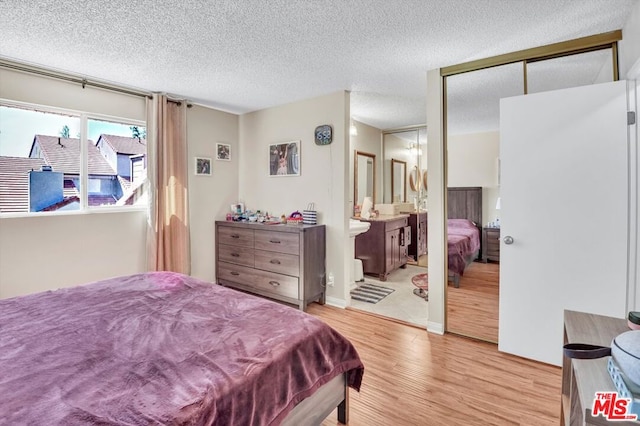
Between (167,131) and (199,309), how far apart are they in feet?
8.61

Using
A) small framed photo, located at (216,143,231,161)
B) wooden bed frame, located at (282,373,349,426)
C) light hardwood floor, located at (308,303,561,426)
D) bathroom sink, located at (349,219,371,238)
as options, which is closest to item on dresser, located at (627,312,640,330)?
light hardwood floor, located at (308,303,561,426)

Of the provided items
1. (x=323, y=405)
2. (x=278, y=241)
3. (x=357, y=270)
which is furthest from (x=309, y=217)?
(x=323, y=405)

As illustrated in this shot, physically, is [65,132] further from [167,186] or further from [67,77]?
[167,186]

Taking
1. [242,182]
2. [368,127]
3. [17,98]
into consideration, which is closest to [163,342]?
[17,98]

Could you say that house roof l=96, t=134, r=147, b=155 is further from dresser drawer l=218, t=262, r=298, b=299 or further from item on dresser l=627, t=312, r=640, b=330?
item on dresser l=627, t=312, r=640, b=330

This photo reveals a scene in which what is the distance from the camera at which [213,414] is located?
1039mm

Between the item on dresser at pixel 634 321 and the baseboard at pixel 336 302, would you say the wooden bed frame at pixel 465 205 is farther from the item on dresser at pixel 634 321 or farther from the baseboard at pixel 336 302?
the item on dresser at pixel 634 321

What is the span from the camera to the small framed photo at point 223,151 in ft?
14.1

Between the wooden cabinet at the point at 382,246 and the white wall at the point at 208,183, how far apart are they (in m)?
2.03

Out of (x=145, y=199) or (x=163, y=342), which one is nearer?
(x=163, y=342)

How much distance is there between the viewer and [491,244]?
114 inches

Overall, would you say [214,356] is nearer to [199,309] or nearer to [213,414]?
[213,414]

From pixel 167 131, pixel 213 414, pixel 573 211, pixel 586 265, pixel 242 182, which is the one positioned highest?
pixel 167 131

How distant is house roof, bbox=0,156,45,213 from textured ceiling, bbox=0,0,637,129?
870mm
